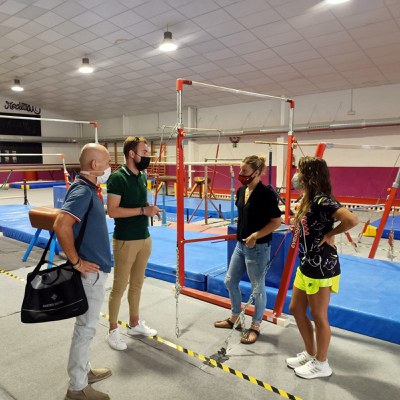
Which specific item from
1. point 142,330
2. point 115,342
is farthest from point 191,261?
point 115,342

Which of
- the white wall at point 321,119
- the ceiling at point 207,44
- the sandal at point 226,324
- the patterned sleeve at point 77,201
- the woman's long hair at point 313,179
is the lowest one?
the sandal at point 226,324

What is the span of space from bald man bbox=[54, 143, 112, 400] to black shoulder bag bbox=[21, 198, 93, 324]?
9cm

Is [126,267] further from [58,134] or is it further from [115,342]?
[58,134]

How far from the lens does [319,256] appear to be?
7.19ft

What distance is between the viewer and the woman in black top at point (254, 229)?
262 centimetres

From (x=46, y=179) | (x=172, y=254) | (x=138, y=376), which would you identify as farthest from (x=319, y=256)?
(x=46, y=179)

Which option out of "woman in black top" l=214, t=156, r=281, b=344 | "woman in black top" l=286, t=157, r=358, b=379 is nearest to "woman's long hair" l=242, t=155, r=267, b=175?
"woman in black top" l=214, t=156, r=281, b=344

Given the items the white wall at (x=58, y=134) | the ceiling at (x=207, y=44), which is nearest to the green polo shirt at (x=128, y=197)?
the ceiling at (x=207, y=44)

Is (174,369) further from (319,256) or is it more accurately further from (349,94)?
(349,94)

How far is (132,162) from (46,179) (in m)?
19.3

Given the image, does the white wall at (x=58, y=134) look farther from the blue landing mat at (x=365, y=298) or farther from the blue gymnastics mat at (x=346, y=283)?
the blue landing mat at (x=365, y=298)

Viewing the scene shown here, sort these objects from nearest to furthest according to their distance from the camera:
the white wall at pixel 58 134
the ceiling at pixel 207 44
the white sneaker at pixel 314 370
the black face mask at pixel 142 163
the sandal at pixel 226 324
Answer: the white sneaker at pixel 314 370, the black face mask at pixel 142 163, the sandal at pixel 226 324, the ceiling at pixel 207 44, the white wall at pixel 58 134

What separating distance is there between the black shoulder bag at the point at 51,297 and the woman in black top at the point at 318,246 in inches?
55.8

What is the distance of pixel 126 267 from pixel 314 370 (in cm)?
149
